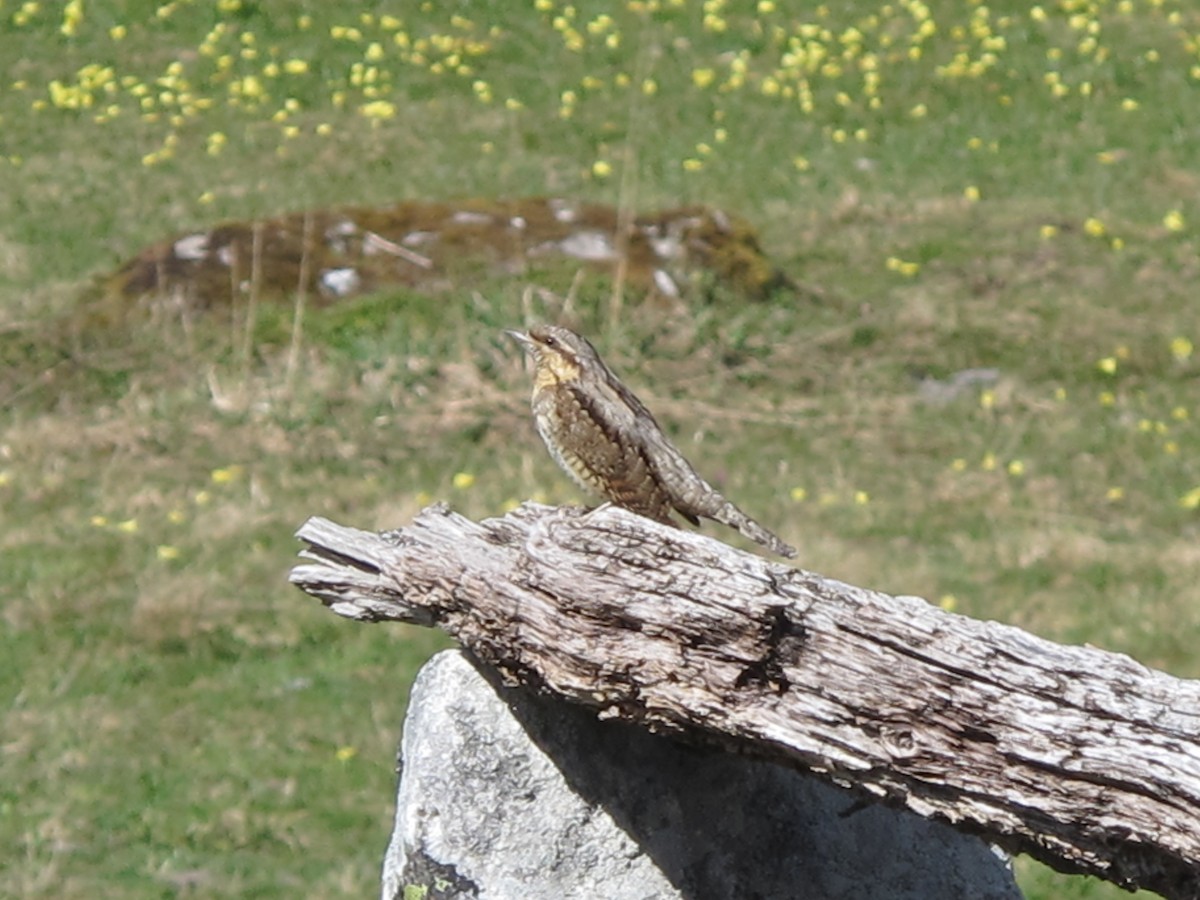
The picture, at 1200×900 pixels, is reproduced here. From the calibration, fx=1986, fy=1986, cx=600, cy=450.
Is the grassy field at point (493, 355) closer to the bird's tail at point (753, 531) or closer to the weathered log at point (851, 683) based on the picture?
the bird's tail at point (753, 531)

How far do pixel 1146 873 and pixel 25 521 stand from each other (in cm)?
879

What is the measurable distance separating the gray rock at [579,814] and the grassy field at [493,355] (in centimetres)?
197

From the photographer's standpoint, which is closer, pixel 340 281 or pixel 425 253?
pixel 340 281

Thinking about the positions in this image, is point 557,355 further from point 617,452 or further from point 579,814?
point 579,814

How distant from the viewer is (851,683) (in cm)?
579

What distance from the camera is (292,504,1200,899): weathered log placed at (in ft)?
18.0

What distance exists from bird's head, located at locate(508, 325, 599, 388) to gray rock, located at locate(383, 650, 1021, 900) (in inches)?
52.3

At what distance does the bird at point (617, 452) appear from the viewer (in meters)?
7.50

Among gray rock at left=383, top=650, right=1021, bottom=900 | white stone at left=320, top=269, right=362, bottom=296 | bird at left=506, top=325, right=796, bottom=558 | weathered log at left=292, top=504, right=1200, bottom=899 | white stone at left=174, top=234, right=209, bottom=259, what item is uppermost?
weathered log at left=292, top=504, right=1200, bottom=899

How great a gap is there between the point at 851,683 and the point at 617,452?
1939mm

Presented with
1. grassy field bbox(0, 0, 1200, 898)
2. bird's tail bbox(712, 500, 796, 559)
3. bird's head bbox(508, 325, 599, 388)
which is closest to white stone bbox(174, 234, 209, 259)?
grassy field bbox(0, 0, 1200, 898)

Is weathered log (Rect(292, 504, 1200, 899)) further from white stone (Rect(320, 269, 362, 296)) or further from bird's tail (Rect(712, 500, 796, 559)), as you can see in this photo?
white stone (Rect(320, 269, 362, 296))

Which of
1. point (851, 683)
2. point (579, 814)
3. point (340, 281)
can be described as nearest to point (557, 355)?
point (579, 814)

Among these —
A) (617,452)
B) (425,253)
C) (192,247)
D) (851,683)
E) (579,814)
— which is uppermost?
(851,683)
